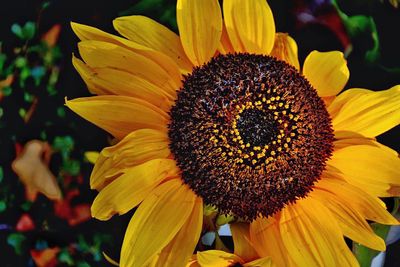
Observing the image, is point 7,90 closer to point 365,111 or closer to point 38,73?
point 38,73

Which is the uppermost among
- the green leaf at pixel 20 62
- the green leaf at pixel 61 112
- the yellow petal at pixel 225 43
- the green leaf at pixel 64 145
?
the yellow petal at pixel 225 43

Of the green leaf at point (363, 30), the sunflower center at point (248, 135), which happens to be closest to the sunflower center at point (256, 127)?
the sunflower center at point (248, 135)

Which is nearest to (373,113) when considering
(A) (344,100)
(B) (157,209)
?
(A) (344,100)

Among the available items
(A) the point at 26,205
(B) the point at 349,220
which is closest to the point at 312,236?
(B) the point at 349,220

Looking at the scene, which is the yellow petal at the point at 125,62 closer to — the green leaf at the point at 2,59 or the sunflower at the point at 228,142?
the sunflower at the point at 228,142

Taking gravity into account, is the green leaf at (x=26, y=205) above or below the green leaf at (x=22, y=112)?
below

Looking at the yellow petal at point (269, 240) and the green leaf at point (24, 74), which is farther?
the green leaf at point (24, 74)
